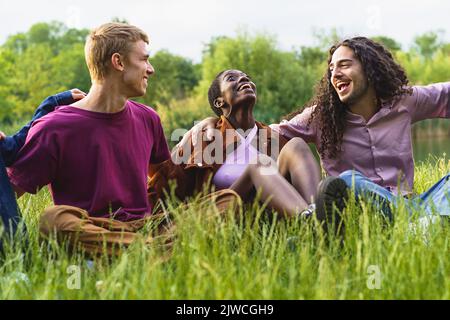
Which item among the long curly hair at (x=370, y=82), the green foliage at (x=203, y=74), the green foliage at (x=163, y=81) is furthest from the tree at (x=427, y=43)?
the long curly hair at (x=370, y=82)

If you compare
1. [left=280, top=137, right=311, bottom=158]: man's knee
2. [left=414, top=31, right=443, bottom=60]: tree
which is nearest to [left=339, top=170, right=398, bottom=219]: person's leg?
[left=280, top=137, right=311, bottom=158]: man's knee

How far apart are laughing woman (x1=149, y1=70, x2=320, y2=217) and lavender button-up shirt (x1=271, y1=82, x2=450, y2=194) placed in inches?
16.6

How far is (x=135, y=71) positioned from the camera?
360 cm

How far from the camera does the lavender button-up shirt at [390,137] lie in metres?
4.04

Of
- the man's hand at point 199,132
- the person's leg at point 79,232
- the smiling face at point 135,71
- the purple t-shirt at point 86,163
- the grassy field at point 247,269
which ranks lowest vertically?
Answer: the grassy field at point 247,269

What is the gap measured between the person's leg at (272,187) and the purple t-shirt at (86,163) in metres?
0.55

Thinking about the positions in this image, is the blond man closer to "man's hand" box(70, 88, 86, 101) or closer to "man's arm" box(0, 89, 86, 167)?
"man's arm" box(0, 89, 86, 167)

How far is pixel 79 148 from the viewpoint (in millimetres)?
3416

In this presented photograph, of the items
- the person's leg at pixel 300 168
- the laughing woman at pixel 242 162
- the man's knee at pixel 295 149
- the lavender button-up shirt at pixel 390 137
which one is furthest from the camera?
the lavender button-up shirt at pixel 390 137

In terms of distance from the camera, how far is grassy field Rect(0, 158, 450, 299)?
2.45 m

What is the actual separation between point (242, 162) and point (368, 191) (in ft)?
3.51

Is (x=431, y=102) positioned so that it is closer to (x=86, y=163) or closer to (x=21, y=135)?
(x=86, y=163)

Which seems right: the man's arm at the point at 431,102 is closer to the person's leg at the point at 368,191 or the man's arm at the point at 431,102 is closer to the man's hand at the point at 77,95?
the person's leg at the point at 368,191
